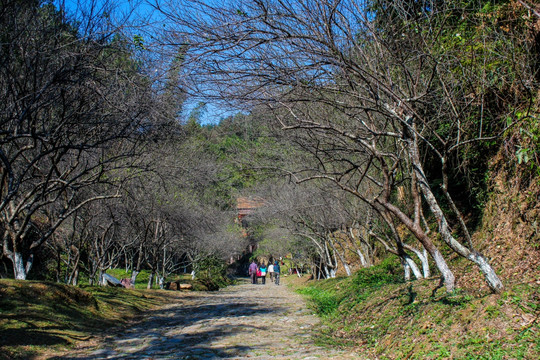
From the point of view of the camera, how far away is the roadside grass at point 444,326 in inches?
167

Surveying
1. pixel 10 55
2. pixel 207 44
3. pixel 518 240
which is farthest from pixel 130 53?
pixel 518 240

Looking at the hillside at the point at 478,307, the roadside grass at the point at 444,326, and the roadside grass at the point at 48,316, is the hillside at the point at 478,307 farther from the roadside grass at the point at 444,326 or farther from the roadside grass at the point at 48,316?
the roadside grass at the point at 48,316

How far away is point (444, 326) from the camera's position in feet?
17.0

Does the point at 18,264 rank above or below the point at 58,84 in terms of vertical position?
below

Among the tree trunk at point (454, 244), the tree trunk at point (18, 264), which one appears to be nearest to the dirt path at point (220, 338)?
the tree trunk at point (454, 244)

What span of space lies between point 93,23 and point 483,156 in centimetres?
847

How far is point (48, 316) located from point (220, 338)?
340 centimetres

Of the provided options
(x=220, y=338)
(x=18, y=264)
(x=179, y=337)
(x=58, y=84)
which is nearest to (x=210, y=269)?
(x=18, y=264)

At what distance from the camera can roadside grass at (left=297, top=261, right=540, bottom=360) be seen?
4254mm

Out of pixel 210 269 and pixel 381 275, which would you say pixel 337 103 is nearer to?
pixel 381 275

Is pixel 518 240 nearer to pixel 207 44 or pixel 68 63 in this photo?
pixel 207 44

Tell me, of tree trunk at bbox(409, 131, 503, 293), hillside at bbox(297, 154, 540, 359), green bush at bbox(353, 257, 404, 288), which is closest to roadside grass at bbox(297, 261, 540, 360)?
hillside at bbox(297, 154, 540, 359)

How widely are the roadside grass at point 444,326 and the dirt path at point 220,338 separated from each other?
659 mm

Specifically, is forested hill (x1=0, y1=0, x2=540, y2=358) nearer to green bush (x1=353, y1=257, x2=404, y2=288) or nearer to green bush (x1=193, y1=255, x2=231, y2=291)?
green bush (x1=353, y1=257, x2=404, y2=288)
